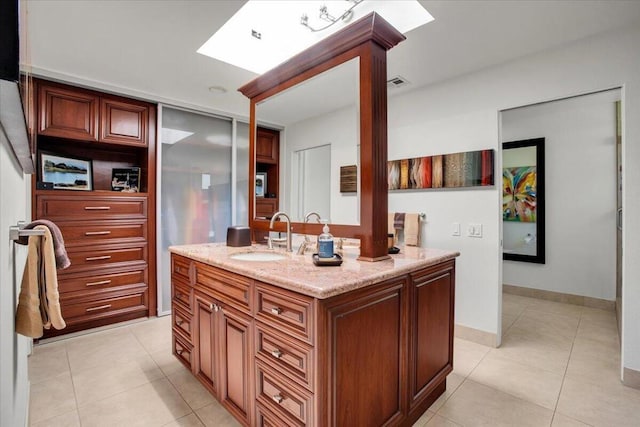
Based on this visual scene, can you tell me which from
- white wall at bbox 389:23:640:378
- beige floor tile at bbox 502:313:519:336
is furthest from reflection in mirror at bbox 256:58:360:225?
beige floor tile at bbox 502:313:519:336

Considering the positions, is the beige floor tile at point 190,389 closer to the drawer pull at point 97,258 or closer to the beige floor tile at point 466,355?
the drawer pull at point 97,258

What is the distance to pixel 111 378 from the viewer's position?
2223mm

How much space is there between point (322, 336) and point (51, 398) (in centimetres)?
205

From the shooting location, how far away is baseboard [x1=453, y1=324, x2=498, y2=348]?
268 centimetres

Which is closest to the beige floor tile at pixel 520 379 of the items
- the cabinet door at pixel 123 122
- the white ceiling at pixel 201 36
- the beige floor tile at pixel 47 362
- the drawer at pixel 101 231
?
the white ceiling at pixel 201 36

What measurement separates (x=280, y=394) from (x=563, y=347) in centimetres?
266

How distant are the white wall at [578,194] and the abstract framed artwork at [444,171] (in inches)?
64.9

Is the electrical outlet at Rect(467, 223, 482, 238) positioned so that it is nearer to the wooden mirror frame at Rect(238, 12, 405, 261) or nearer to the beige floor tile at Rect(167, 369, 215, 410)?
the wooden mirror frame at Rect(238, 12, 405, 261)

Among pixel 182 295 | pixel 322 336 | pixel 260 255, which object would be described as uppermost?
pixel 260 255

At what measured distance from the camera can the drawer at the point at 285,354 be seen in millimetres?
1202

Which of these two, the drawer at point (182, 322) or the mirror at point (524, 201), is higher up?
the mirror at point (524, 201)

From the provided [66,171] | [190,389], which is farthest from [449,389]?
[66,171]

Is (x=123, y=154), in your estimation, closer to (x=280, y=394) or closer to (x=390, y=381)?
(x=280, y=394)

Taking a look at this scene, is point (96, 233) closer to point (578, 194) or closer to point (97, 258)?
point (97, 258)
